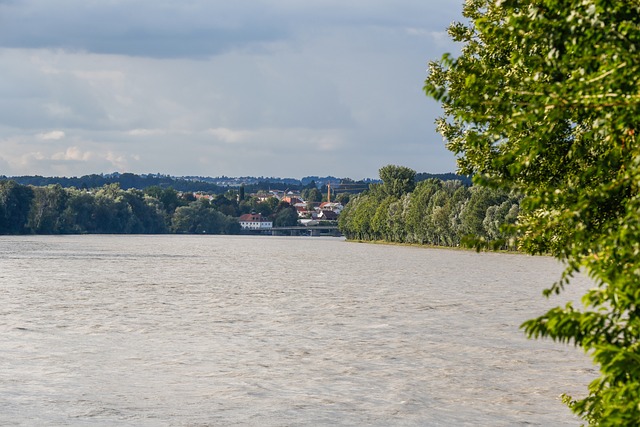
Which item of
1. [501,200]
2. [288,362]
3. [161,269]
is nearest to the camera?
[288,362]

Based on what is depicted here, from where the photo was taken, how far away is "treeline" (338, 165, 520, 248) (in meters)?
121

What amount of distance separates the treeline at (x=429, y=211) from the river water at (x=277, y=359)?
51.9 m

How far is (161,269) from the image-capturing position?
3233 inches

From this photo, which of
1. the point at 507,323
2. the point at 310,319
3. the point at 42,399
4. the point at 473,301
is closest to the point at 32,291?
the point at 310,319

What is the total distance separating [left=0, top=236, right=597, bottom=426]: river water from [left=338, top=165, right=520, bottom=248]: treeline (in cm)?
5188

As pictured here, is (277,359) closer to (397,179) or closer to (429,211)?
Result: (429,211)

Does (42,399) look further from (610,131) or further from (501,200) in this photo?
(501,200)

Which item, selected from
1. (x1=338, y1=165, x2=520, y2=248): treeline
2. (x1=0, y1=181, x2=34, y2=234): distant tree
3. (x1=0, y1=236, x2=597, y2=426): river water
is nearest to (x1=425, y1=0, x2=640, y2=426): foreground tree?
(x1=0, y1=236, x2=597, y2=426): river water

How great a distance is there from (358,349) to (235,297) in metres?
21.9

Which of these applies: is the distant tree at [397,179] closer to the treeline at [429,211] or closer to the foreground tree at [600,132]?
the treeline at [429,211]

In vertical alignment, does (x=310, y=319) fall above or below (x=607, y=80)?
below

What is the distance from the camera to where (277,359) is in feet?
95.6

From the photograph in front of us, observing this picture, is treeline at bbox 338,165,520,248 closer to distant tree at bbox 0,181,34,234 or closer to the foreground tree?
distant tree at bbox 0,181,34,234

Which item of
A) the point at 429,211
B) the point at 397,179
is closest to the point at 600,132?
the point at 429,211
